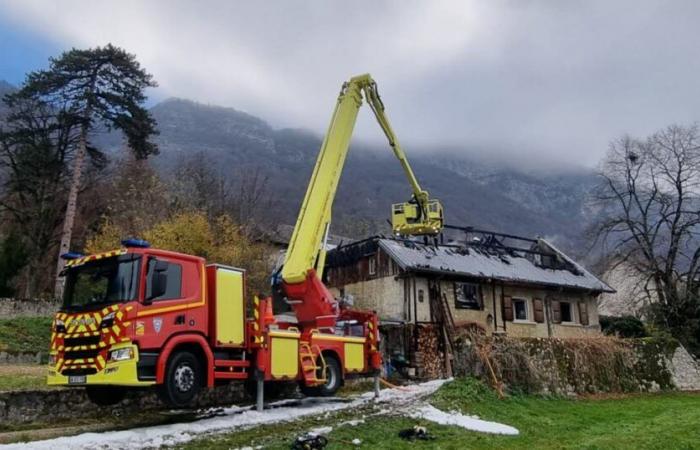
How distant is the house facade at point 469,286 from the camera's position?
24859 millimetres

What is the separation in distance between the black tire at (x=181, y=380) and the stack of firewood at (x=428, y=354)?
1186 centimetres

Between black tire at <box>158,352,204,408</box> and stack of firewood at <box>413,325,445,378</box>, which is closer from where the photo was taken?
black tire at <box>158,352,204,408</box>

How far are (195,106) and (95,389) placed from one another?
18751 cm

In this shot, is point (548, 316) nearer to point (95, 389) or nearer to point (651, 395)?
point (651, 395)

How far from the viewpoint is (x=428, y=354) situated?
2158 cm

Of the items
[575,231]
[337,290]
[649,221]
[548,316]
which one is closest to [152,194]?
[337,290]

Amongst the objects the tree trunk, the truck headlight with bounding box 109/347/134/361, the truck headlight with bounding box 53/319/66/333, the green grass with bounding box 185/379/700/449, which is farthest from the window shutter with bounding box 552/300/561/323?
the tree trunk

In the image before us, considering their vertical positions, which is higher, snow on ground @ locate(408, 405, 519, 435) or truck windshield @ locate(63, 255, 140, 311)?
truck windshield @ locate(63, 255, 140, 311)

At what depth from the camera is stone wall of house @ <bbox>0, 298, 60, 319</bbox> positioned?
86.7 ft

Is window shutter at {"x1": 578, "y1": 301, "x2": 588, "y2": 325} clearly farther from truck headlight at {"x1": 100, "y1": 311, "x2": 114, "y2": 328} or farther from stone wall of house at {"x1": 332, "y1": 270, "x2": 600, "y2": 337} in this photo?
truck headlight at {"x1": 100, "y1": 311, "x2": 114, "y2": 328}

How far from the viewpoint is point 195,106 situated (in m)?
187

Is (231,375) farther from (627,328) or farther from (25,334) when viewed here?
(627,328)

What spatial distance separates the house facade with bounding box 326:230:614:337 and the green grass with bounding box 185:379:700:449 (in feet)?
23.2

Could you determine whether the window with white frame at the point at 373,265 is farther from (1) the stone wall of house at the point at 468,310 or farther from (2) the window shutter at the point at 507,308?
(2) the window shutter at the point at 507,308
